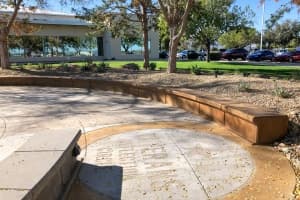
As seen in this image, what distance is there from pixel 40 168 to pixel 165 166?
5.88ft

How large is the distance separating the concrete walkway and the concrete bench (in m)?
0.37

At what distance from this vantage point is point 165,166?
449cm

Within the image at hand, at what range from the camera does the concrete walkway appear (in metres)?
3.87

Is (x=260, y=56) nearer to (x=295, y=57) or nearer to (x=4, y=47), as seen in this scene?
(x=295, y=57)

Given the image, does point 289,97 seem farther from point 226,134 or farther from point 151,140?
point 151,140

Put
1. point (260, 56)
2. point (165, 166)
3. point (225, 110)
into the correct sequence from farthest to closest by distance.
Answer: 1. point (260, 56)
2. point (225, 110)
3. point (165, 166)

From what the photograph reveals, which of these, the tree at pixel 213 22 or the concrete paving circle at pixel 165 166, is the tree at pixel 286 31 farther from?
the concrete paving circle at pixel 165 166

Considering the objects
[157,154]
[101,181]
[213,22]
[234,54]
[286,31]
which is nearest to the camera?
[101,181]

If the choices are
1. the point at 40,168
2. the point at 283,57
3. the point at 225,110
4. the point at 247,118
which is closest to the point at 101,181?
the point at 40,168

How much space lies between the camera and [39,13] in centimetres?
3266

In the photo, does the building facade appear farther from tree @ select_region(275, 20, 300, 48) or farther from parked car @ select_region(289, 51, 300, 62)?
tree @ select_region(275, 20, 300, 48)

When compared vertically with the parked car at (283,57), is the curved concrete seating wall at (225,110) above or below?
below

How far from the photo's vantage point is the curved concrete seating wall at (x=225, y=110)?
17.4 feet

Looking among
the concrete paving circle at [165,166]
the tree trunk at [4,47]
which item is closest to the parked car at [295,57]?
the tree trunk at [4,47]
